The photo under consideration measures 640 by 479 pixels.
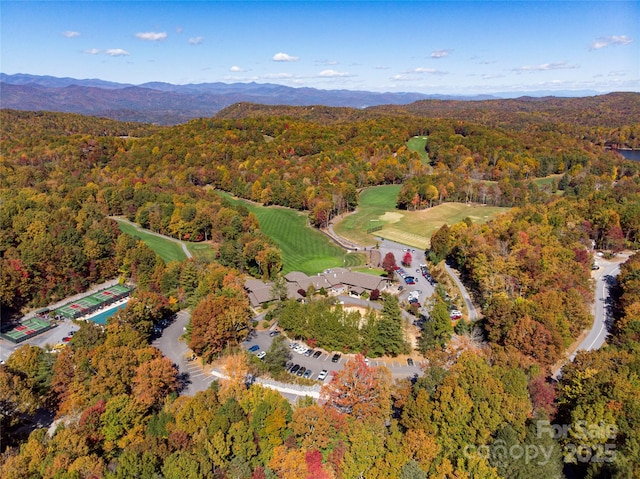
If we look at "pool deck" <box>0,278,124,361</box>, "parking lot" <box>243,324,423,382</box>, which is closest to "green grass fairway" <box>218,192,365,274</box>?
"parking lot" <box>243,324,423,382</box>

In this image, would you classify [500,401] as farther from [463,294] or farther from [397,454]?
[463,294]

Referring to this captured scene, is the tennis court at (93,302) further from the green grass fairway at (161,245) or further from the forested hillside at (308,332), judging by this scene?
the green grass fairway at (161,245)

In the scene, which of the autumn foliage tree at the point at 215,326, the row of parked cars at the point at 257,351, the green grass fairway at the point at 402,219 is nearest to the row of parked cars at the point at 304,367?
the row of parked cars at the point at 257,351

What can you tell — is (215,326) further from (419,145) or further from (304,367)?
(419,145)

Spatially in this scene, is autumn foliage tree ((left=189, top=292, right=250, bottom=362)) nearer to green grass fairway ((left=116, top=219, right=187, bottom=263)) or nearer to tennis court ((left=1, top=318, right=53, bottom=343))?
tennis court ((left=1, top=318, right=53, bottom=343))

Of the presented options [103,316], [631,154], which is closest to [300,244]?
[103,316]
